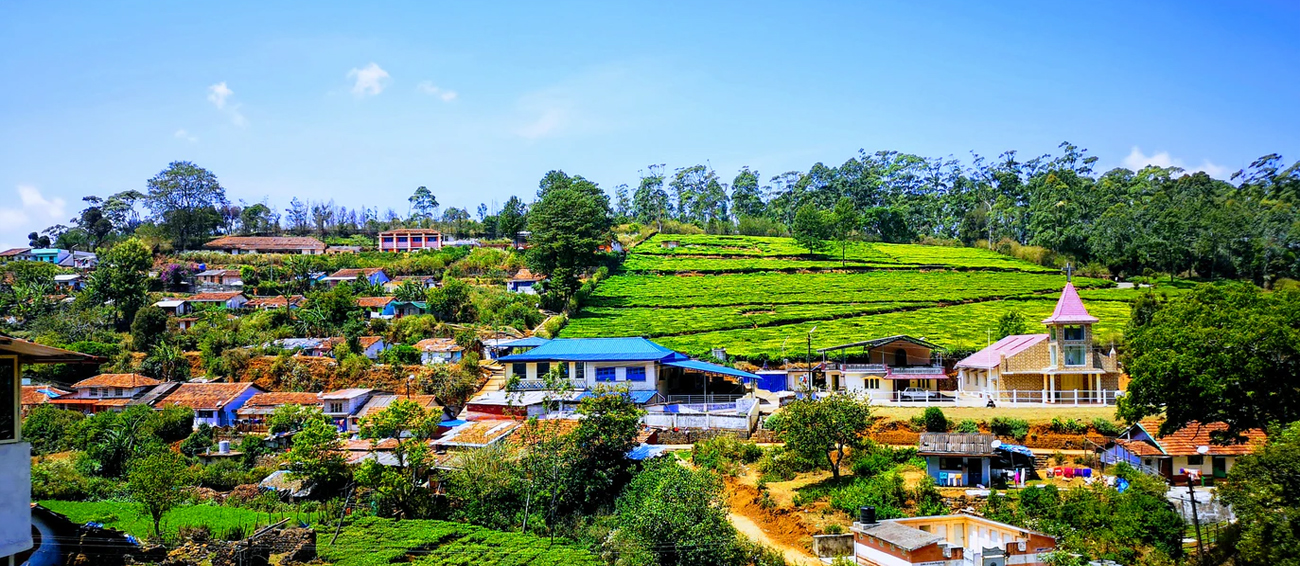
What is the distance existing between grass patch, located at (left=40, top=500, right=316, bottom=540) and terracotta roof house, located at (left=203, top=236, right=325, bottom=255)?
47.4 metres

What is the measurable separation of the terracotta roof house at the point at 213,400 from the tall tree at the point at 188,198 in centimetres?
4156

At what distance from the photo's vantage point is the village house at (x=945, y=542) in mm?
19875

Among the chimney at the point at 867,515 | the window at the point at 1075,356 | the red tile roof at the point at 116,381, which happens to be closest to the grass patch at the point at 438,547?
the chimney at the point at 867,515

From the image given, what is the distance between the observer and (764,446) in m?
31.2

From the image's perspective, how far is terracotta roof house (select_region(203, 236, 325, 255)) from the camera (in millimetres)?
76000

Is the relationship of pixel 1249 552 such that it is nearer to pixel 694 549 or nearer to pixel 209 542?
pixel 694 549

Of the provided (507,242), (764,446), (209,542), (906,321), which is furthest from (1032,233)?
(209,542)

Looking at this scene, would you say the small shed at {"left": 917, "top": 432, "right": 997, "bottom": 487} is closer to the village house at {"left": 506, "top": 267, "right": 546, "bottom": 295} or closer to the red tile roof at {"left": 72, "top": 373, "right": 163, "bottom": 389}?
the red tile roof at {"left": 72, "top": 373, "right": 163, "bottom": 389}

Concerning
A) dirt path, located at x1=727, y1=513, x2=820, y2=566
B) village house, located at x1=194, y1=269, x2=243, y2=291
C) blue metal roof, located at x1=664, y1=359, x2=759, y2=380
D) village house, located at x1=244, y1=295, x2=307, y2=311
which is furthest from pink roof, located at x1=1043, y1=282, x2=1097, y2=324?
village house, located at x1=194, y1=269, x2=243, y2=291

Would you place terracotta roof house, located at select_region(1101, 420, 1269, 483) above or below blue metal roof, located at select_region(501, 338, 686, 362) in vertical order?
below

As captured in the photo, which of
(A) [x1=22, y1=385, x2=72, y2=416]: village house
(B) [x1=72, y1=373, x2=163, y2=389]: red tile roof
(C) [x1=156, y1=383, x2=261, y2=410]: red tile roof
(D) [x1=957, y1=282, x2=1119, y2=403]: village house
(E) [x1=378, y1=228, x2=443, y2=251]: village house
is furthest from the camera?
(E) [x1=378, y1=228, x2=443, y2=251]: village house

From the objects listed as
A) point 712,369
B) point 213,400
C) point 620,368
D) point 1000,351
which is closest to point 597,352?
point 620,368

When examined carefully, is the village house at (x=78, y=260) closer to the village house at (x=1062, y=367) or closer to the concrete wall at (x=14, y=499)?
the village house at (x=1062, y=367)

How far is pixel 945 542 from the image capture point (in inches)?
825
